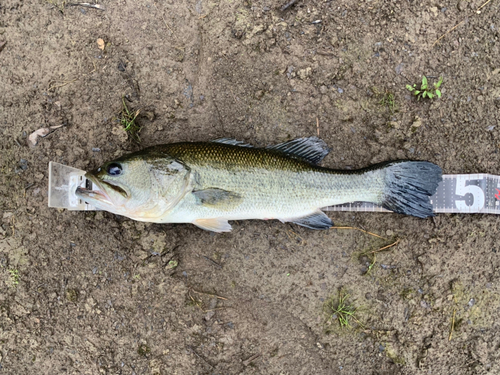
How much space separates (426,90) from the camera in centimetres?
426

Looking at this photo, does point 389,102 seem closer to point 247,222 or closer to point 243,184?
point 243,184

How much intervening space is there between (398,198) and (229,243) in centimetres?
218

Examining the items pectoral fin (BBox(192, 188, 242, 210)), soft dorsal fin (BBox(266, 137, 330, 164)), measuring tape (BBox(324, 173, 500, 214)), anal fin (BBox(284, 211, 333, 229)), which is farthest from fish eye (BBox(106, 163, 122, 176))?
measuring tape (BBox(324, 173, 500, 214))

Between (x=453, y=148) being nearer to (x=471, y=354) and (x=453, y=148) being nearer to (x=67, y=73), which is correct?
(x=471, y=354)

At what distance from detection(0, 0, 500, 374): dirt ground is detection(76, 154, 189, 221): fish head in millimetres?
665

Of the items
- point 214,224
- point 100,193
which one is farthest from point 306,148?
point 100,193

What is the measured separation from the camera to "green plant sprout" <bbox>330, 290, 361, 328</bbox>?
4195 millimetres

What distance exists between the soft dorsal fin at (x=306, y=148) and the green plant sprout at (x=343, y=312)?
1.82 meters

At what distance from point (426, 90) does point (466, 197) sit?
1.48 meters

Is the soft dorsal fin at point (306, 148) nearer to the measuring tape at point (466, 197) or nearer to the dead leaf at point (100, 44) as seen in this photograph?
the measuring tape at point (466, 197)

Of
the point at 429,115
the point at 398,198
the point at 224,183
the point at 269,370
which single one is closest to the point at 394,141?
the point at 429,115

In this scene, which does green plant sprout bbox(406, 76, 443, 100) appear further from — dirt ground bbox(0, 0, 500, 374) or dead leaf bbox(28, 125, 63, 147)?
dead leaf bbox(28, 125, 63, 147)

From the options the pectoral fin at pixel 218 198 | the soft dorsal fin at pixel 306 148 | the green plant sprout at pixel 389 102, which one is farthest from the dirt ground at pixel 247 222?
the pectoral fin at pixel 218 198

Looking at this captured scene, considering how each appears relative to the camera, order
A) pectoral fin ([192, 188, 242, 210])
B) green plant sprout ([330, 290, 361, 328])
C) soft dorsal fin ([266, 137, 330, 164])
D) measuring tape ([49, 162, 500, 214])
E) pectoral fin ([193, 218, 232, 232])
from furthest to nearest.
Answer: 1. green plant sprout ([330, 290, 361, 328])
2. measuring tape ([49, 162, 500, 214])
3. soft dorsal fin ([266, 137, 330, 164])
4. pectoral fin ([193, 218, 232, 232])
5. pectoral fin ([192, 188, 242, 210])
